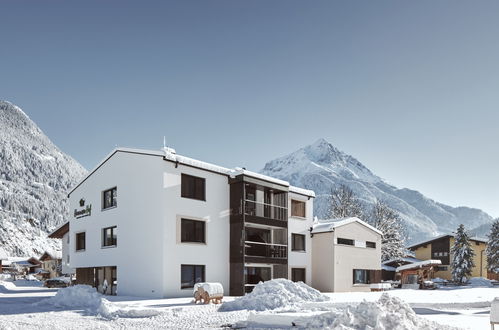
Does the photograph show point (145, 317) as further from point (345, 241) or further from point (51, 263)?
point (51, 263)

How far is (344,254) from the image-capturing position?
122ft

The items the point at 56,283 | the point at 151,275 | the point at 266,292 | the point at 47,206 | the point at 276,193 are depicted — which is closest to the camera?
the point at 266,292

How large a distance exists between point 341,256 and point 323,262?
1485 mm

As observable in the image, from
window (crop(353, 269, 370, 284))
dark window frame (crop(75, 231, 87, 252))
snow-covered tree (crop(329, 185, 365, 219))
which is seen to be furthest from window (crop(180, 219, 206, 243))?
snow-covered tree (crop(329, 185, 365, 219))

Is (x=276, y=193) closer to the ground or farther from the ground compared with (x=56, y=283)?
farther from the ground

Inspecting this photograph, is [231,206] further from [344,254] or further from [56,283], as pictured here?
[56,283]

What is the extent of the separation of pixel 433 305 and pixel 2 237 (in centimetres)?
15054

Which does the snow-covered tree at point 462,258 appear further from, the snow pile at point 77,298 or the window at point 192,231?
the snow pile at point 77,298

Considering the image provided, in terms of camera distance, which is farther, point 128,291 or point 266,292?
point 128,291

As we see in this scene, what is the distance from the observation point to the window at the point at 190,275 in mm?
27067

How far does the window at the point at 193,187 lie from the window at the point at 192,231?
4.98 ft

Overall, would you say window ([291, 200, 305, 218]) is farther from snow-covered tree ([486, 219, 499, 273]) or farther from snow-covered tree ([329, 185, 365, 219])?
snow-covered tree ([486, 219, 499, 273])

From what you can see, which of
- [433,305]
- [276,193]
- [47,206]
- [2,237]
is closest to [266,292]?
[433,305]

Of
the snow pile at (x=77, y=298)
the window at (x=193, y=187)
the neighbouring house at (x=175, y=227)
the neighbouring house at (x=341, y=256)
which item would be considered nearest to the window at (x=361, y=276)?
the neighbouring house at (x=341, y=256)
